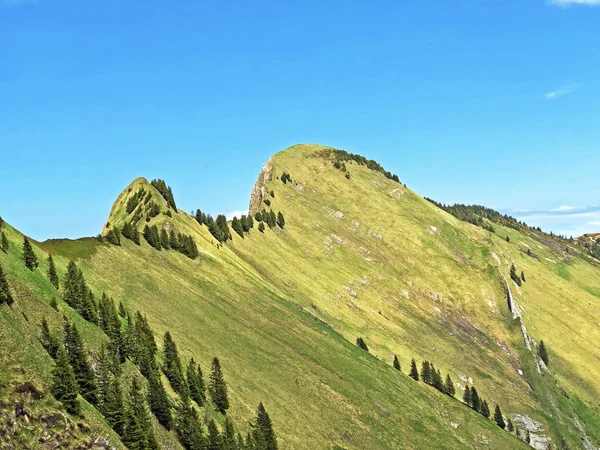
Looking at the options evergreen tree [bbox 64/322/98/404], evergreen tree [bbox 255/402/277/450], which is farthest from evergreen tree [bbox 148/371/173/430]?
evergreen tree [bbox 255/402/277/450]

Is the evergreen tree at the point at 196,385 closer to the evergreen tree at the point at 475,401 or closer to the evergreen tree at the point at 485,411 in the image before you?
the evergreen tree at the point at 475,401

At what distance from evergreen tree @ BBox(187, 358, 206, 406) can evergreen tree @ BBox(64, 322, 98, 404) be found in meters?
16.8

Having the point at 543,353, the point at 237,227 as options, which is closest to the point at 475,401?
the point at 543,353

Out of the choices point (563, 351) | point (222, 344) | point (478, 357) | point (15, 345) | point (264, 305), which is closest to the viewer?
point (15, 345)

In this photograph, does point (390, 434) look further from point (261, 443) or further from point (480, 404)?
point (480, 404)

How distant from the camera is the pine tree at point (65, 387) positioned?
46312mm

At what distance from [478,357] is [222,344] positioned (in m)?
105

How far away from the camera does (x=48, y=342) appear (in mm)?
51625

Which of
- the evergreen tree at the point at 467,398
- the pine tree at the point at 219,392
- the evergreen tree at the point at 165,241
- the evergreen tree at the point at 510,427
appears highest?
the evergreen tree at the point at 165,241

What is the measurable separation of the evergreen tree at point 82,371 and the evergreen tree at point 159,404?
24.7ft

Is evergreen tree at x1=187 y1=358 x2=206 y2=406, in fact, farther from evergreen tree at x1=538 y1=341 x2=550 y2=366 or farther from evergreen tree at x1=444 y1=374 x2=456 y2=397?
evergreen tree at x1=538 y1=341 x2=550 y2=366

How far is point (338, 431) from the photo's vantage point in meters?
83.2

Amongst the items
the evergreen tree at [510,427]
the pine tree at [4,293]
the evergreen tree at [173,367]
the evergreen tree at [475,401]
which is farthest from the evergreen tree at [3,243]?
the evergreen tree at [510,427]

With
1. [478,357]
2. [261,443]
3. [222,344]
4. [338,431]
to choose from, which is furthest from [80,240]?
[478,357]
